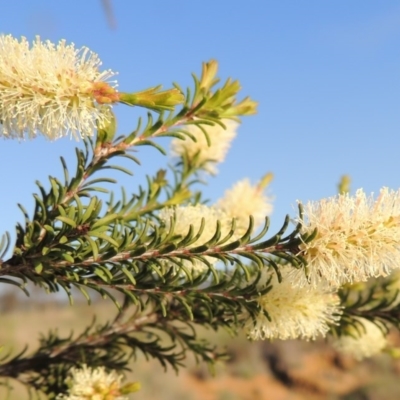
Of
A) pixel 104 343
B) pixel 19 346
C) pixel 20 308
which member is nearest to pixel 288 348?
pixel 19 346

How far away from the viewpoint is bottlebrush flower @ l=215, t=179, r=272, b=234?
4.28 ft

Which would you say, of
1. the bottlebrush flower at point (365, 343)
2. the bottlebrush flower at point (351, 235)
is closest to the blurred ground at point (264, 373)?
the bottlebrush flower at point (365, 343)

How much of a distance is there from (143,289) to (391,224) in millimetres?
372

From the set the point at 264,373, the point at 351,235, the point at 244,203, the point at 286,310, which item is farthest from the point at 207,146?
the point at 264,373

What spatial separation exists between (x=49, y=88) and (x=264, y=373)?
10351 mm

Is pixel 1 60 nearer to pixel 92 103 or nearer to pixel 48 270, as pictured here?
pixel 92 103

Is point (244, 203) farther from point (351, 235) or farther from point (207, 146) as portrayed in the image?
point (351, 235)

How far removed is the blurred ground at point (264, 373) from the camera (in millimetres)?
9234

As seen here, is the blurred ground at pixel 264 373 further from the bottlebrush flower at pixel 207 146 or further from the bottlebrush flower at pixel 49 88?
the bottlebrush flower at pixel 49 88

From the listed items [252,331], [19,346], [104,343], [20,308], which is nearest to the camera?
[252,331]

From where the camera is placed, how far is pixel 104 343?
120cm

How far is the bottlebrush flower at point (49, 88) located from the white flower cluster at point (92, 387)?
486mm

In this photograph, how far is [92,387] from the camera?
1.04 metres

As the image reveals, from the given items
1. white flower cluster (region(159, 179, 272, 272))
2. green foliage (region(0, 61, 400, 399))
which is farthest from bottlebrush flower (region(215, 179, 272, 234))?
green foliage (region(0, 61, 400, 399))
